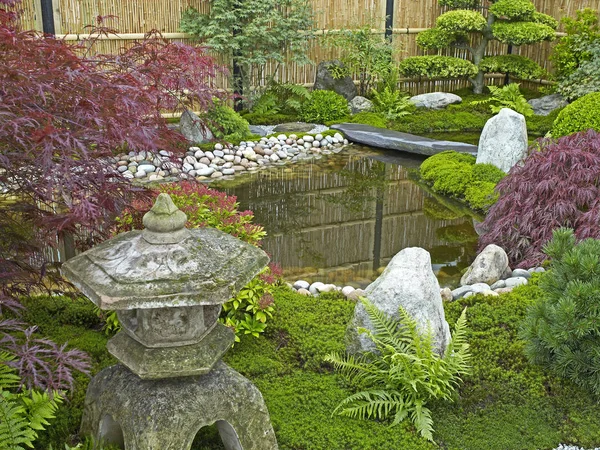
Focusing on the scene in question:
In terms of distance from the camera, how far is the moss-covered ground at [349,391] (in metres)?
3.60

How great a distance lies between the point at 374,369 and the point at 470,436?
672 millimetres

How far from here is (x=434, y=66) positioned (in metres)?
14.5

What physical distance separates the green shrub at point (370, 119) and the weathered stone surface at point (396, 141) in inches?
17.4

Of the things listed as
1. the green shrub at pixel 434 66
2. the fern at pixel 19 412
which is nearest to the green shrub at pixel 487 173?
the green shrub at pixel 434 66

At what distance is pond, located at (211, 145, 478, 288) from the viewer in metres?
6.76

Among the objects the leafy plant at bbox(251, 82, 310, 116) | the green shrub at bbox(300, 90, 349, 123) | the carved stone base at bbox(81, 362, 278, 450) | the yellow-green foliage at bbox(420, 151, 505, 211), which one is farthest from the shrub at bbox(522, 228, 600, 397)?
the leafy plant at bbox(251, 82, 310, 116)

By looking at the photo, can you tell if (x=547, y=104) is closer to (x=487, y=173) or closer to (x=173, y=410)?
(x=487, y=173)

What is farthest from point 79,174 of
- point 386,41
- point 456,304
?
point 386,41

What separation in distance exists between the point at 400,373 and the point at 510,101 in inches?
436

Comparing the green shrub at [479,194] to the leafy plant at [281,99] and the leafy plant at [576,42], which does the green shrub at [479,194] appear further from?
the leafy plant at [576,42]

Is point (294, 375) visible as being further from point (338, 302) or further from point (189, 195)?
point (189, 195)

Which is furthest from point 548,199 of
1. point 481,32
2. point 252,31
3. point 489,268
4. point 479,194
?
point 481,32

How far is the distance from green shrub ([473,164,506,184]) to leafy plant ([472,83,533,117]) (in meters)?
4.69

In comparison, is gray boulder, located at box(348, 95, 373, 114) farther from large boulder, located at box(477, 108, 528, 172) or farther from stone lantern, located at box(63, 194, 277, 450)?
stone lantern, located at box(63, 194, 277, 450)
